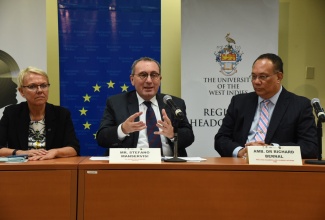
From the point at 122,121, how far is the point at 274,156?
1291mm

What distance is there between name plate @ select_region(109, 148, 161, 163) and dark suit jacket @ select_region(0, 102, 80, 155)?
2.83 feet

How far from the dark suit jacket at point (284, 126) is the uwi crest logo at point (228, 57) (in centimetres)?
125

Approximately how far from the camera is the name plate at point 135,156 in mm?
2090

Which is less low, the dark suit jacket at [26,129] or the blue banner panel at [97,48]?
the blue banner panel at [97,48]

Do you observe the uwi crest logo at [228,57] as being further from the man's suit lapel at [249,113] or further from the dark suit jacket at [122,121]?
the dark suit jacket at [122,121]

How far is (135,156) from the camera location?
2.10m

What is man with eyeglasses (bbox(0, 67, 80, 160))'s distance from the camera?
115 inches

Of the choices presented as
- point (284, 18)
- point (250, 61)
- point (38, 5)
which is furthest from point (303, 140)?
point (38, 5)

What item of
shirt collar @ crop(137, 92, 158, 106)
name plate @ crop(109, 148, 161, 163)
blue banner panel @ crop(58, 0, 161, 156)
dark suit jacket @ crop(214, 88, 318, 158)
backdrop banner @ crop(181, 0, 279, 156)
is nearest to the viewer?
name plate @ crop(109, 148, 161, 163)

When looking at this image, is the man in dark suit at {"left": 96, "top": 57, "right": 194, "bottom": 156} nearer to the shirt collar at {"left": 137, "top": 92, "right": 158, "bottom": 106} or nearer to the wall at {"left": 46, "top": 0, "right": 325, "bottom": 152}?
the shirt collar at {"left": 137, "top": 92, "right": 158, "bottom": 106}
